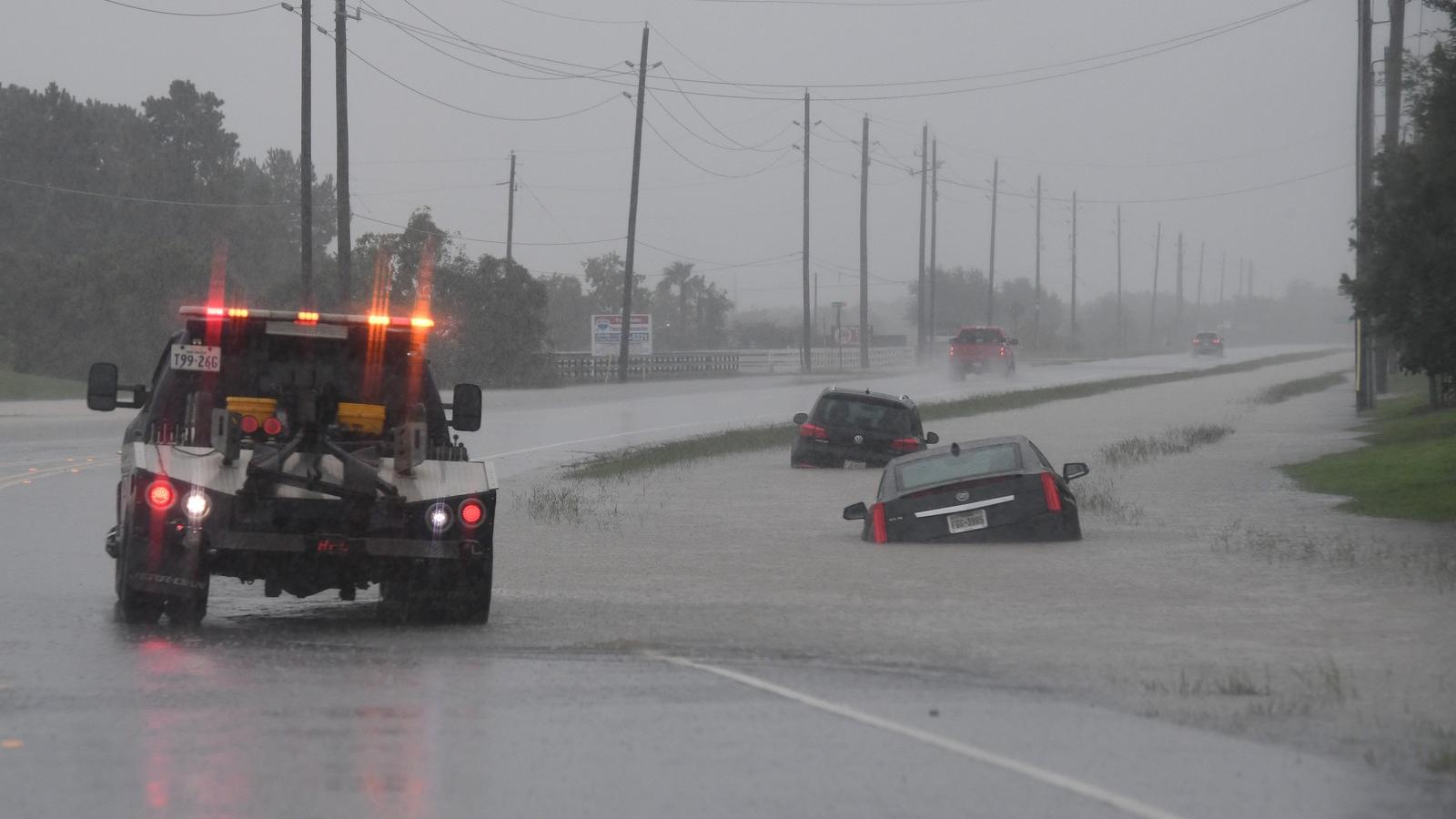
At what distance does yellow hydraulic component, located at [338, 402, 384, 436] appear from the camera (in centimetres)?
1143

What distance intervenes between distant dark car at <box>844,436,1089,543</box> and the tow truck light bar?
286 inches

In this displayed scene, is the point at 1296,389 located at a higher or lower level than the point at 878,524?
higher

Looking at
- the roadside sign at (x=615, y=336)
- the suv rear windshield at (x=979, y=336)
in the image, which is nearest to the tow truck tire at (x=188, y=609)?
the roadside sign at (x=615, y=336)

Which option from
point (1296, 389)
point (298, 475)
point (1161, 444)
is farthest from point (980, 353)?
point (298, 475)

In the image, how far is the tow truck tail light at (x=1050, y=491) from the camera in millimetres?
17609

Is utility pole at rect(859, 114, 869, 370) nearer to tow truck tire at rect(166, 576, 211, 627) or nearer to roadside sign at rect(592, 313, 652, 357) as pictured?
roadside sign at rect(592, 313, 652, 357)

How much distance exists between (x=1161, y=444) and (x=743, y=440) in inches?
314

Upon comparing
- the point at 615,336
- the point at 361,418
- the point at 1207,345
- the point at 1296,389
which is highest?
the point at 1207,345

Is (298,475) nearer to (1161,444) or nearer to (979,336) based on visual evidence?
(1161,444)

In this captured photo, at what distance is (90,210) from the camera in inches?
3939

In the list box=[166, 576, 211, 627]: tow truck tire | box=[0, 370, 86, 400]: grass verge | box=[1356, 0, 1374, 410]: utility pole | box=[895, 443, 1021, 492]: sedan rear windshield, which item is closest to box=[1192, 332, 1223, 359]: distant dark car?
box=[1356, 0, 1374, 410]: utility pole

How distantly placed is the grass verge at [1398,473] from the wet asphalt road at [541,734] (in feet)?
38.6

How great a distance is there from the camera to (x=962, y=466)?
1827cm

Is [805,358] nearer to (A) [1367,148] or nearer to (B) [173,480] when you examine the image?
(A) [1367,148]
